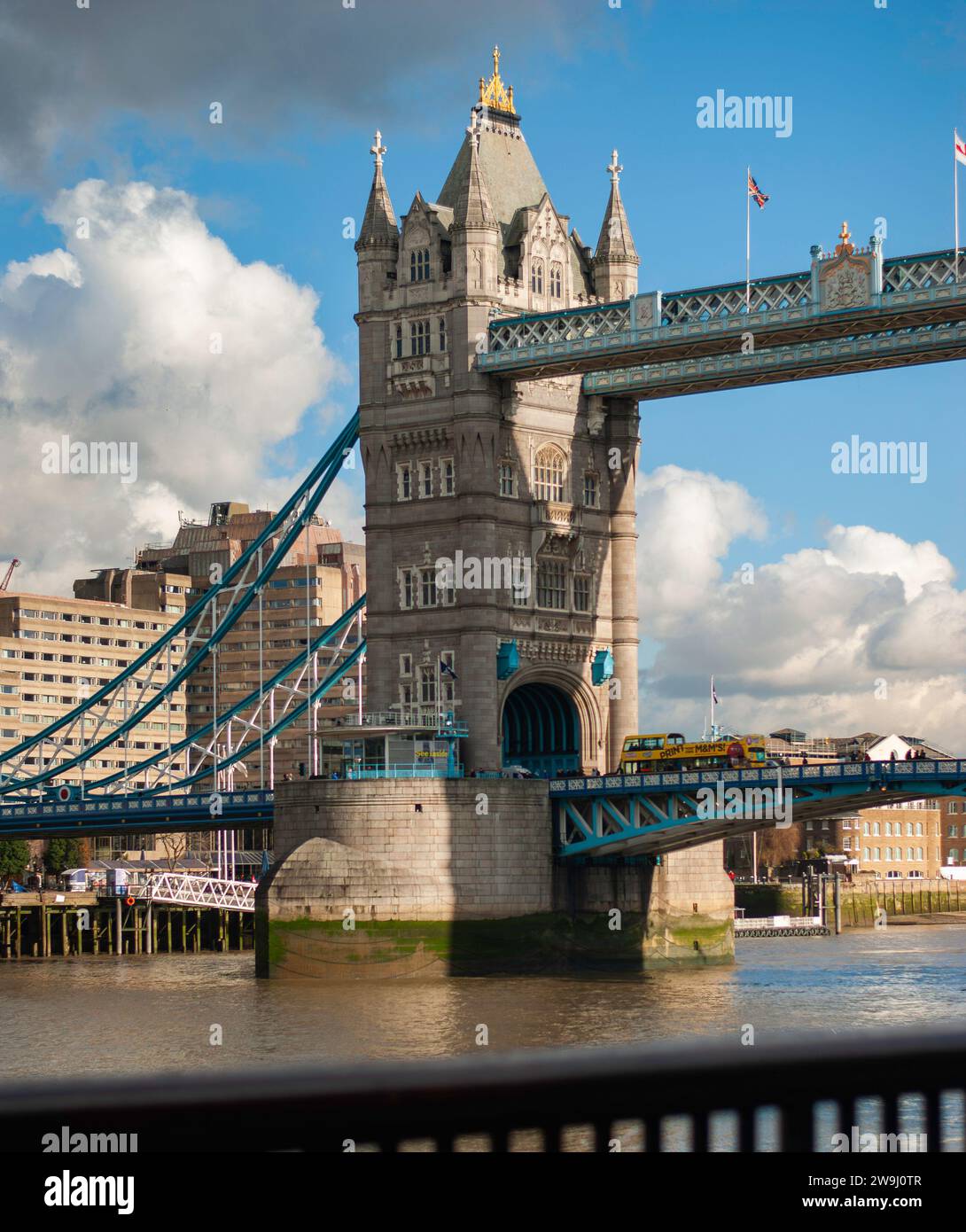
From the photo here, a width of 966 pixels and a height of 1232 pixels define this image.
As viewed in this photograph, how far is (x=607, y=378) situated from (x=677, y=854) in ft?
55.8

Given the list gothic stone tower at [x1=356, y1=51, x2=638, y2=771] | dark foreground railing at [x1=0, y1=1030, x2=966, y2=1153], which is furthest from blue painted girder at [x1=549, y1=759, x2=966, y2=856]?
dark foreground railing at [x1=0, y1=1030, x2=966, y2=1153]

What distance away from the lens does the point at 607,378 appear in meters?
76.1

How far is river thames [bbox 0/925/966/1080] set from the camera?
4612 cm

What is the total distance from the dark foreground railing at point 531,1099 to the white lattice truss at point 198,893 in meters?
86.5

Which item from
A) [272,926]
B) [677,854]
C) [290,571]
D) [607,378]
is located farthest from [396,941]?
[290,571]

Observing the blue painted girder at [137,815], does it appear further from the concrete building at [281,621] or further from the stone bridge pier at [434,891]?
the concrete building at [281,621]

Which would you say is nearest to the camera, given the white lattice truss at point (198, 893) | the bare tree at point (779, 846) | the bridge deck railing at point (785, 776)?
the bridge deck railing at point (785, 776)

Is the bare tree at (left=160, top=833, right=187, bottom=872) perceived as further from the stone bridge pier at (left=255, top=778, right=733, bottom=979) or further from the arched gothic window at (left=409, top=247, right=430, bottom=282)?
the arched gothic window at (left=409, top=247, right=430, bottom=282)

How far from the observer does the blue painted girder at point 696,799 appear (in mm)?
63281

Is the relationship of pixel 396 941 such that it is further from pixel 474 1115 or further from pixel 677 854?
pixel 474 1115

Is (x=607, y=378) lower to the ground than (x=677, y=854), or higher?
higher

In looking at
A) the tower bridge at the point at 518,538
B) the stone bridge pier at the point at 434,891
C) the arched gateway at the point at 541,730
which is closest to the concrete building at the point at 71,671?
the tower bridge at the point at 518,538

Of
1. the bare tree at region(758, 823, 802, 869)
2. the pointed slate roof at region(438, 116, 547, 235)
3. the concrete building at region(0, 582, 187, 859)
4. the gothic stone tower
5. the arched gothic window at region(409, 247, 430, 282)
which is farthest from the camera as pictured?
the concrete building at region(0, 582, 187, 859)

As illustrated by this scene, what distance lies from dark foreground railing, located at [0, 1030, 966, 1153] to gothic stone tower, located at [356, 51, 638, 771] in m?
64.5
